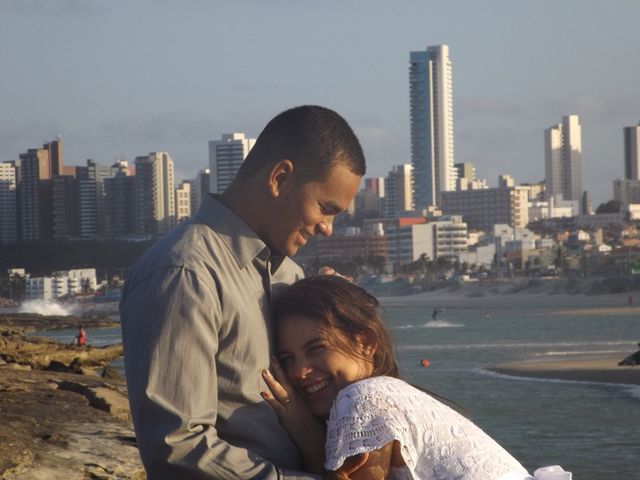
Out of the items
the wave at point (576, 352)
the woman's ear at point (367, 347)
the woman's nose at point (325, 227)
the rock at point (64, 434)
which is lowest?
the wave at point (576, 352)

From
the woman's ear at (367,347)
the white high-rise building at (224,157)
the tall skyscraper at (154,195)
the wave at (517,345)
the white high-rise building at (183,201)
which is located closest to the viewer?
the woman's ear at (367,347)

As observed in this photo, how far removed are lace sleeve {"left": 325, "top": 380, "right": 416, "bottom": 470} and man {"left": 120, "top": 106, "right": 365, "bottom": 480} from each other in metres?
0.12

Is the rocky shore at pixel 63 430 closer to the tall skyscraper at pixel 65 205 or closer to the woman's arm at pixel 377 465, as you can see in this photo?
the woman's arm at pixel 377 465

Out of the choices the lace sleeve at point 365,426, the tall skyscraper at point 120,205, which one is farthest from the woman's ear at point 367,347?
the tall skyscraper at point 120,205

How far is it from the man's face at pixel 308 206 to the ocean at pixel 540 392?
35 centimetres

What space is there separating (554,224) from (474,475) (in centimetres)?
16958

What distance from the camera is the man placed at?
248 cm

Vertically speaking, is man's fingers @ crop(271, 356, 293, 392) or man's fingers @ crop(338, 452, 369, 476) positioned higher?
man's fingers @ crop(271, 356, 293, 392)

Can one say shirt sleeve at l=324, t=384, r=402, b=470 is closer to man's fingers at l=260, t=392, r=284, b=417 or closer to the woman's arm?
the woman's arm

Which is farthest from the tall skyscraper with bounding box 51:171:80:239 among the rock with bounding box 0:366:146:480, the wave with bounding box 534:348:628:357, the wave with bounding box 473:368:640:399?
the rock with bounding box 0:366:146:480

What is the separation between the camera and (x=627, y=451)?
16781 millimetres

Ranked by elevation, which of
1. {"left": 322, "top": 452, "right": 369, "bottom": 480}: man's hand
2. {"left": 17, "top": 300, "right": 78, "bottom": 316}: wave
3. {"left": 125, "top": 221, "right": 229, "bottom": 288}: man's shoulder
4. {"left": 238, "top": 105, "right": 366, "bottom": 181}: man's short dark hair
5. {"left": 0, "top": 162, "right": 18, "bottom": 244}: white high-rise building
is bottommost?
{"left": 17, "top": 300, "right": 78, "bottom": 316}: wave

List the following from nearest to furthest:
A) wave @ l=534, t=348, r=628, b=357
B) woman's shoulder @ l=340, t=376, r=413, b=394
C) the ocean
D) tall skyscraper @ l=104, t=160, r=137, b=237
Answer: woman's shoulder @ l=340, t=376, r=413, b=394
the ocean
wave @ l=534, t=348, r=628, b=357
tall skyscraper @ l=104, t=160, r=137, b=237

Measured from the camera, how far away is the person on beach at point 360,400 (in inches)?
99.6
